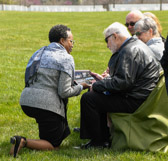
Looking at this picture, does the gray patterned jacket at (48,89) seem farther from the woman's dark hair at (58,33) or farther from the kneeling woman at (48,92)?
the woman's dark hair at (58,33)

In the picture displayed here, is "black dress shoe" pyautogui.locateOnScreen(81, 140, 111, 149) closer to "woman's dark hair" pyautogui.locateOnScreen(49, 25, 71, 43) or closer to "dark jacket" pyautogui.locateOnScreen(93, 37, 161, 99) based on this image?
"dark jacket" pyautogui.locateOnScreen(93, 37, 161, 99)

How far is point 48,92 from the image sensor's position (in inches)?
177

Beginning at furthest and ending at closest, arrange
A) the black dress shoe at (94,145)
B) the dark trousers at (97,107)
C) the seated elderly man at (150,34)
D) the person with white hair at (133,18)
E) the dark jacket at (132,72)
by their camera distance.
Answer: the person with white hair at (133,18), the seated elderly man at (150,34), the black dress shoe at (94,145), the dark trousers at (97,107), the dark jacket at (132,72)

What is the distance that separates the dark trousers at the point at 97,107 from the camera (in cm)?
461

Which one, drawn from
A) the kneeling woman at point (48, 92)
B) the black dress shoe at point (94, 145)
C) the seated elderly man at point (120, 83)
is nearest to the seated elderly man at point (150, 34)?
the seated elderly man at point (120, 83)

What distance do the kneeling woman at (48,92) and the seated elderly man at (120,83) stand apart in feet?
0.99

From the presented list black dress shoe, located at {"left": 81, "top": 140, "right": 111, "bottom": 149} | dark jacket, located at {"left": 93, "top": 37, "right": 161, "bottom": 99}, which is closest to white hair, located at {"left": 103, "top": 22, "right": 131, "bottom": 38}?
dark jacket, located at {"left": 93, "top": 37, "right": 161, "bottom": 99}

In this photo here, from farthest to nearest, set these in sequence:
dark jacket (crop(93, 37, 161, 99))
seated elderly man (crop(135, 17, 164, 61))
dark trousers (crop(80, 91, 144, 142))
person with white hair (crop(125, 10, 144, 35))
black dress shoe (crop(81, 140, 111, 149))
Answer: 1. person with white hair (crop(125, 10, 144, 35))
2. seated elderly man (crop(135, 17, 164, 61))
3. black dress shoe (crop(81, 140, 111, 149))
4. dark trousers (crop(80, 91, 144, 142))
5. dark jacket (crop(93, 37, 161, 99))

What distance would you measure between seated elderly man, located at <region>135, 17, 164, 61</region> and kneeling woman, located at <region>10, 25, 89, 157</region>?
50.4 inches

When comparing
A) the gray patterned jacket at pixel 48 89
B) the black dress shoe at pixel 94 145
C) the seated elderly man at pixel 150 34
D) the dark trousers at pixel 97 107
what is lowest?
the black dress shoe at pixel 94 145

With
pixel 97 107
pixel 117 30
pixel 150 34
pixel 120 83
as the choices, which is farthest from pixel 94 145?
pixel 150 34

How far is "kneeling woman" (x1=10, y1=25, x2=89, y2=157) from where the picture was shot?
14.7ft

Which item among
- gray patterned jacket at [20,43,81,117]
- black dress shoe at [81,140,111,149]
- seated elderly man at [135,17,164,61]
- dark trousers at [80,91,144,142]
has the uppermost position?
seated elderly man at [135,17,164,61]

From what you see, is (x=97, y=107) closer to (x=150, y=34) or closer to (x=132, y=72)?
(x=132, y=72)
